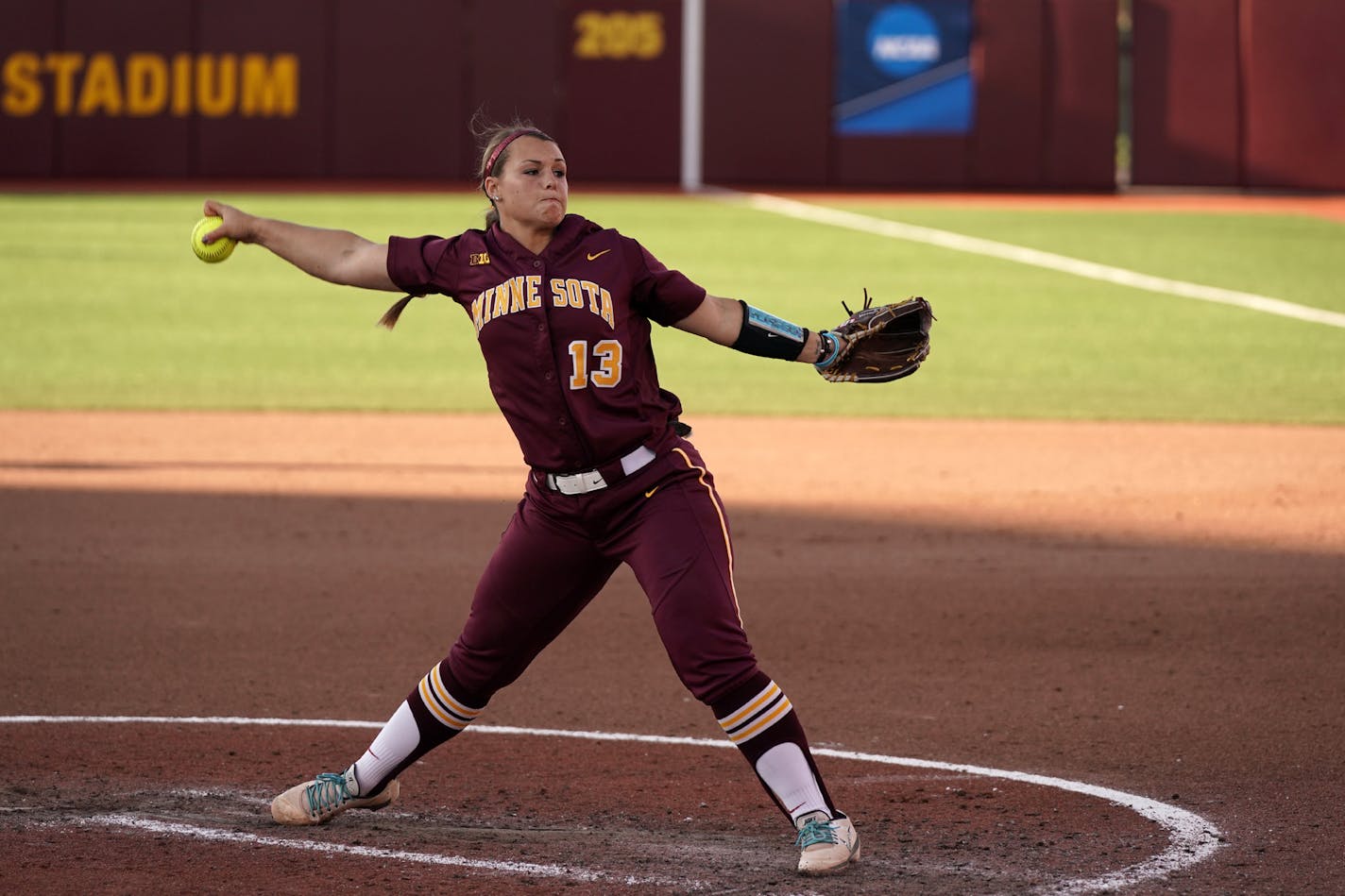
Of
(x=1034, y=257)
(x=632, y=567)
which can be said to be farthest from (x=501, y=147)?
(x=1034, y=257)

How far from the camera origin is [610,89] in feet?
106

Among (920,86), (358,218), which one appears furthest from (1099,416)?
(920,86)

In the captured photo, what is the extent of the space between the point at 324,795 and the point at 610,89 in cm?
2836

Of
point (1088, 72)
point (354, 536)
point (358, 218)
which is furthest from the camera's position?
point (1088, 72)

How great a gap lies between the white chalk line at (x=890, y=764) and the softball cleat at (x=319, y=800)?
114mm

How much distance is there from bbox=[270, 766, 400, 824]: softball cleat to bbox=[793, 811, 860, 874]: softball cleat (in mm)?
1186

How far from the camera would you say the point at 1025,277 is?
21.0m

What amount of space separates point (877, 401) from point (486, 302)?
978cm

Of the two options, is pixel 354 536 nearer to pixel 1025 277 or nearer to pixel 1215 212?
pixel 1025 277

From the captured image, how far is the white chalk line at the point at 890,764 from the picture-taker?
455 centimetres

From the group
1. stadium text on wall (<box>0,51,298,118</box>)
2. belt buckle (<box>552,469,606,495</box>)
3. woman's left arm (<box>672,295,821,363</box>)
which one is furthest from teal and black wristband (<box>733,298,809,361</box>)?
stadium text on wall (<box>0,51,298,118</box>)

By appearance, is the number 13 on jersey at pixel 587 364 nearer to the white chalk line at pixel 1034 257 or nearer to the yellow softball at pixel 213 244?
the yellow softball at pixel 213 244

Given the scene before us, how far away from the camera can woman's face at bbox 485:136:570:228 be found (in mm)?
4609

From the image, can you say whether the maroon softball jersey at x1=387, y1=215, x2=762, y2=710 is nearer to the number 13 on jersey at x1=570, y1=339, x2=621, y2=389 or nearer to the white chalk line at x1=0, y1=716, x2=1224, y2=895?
the number 13 on jersey at x1=570, y1=339, x2=621, y2=389
